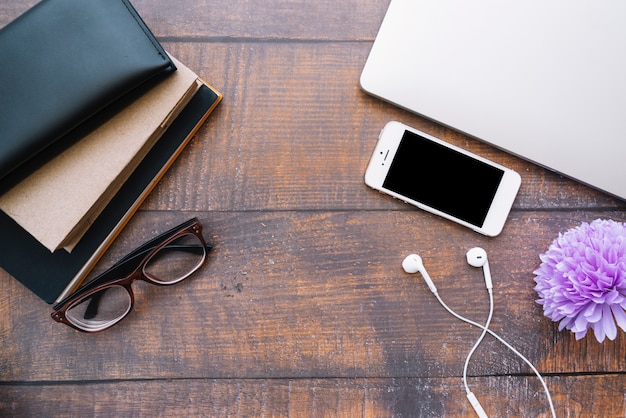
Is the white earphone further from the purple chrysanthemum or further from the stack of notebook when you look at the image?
the stack of notebook

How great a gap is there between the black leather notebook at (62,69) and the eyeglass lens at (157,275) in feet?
0.62

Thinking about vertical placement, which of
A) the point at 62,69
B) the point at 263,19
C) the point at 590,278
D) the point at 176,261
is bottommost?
the point at 590,278

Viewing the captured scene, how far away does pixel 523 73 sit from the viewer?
588mm

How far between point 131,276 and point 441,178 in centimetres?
42

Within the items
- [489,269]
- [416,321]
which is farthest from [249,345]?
[489,269]

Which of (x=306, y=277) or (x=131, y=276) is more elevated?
(x=131, y=276)

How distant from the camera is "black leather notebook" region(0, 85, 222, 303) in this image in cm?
59

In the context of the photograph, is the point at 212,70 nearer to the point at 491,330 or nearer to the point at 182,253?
the point at 182,253

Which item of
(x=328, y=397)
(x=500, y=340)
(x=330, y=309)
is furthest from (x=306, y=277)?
(x=500, y=340)

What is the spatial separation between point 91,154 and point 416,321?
18.0 inches

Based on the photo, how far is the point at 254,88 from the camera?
644mm

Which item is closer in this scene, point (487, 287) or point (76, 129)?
point (76, 129)

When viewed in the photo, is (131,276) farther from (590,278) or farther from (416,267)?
(590,278)

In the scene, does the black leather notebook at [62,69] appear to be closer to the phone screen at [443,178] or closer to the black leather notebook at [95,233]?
the black leather notebook at [95,233]
